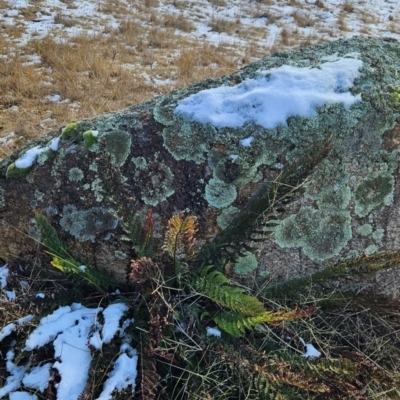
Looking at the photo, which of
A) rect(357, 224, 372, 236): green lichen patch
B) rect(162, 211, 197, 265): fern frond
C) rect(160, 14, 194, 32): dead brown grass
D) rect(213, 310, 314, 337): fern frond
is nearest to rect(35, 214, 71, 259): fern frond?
rect(162, 211, 197, 265): fern frond

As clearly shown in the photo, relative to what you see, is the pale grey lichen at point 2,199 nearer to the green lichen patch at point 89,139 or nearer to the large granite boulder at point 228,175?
the large granite boulder at point 228,175

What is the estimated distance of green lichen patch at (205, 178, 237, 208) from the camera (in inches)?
86.3

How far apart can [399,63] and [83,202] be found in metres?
1.95

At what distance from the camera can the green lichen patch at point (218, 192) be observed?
2.19 m

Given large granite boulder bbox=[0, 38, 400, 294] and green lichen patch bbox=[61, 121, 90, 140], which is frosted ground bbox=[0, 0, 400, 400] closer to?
large granite boulder bbox=[0, 38, 400, 294]

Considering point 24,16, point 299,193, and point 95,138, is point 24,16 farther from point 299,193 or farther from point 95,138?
point 299,193

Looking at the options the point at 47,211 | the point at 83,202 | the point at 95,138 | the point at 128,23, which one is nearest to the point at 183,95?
the point at 95,138

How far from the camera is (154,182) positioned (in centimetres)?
220

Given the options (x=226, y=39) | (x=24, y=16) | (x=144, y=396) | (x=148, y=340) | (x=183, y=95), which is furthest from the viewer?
(x=226, y=39)

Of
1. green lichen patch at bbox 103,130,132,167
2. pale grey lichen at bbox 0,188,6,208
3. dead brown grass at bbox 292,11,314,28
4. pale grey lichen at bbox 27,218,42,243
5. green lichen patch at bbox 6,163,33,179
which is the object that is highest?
green lichen patch at bbox 103,130,132,167

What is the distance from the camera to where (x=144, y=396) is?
1698mm

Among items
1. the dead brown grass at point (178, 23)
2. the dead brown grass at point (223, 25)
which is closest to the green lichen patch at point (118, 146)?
the dead brown grass at point (178, 23)

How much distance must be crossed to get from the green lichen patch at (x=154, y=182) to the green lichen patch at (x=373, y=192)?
94 centimetres

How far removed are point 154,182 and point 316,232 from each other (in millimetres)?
849
